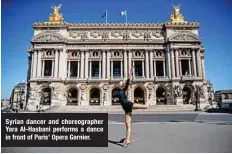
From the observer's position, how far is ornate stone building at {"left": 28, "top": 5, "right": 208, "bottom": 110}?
47.0m

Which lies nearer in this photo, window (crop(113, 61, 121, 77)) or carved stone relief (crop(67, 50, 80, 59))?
carved stone relief (crop(67, 50, 80, 59))

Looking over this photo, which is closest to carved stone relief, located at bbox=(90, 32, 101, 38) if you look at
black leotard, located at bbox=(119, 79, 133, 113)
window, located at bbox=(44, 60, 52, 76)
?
window, located at bbox=(44, 60, 52, 76)

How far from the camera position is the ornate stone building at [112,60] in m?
47.0

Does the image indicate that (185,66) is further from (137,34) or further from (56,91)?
(56,91)

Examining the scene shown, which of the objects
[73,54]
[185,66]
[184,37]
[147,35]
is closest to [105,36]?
[73,54]

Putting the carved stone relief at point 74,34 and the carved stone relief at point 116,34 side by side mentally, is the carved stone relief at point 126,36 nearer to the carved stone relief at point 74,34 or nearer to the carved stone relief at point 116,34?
the carved stone relief at point 116,34

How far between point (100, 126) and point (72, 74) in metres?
50.8

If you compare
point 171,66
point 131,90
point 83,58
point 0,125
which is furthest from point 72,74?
point 0,125

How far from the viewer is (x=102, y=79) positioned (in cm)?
4766

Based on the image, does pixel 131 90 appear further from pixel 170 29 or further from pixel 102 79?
pixel 170 29

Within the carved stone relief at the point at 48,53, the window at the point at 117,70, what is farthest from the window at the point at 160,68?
the carved stone relief at the point at 48,53

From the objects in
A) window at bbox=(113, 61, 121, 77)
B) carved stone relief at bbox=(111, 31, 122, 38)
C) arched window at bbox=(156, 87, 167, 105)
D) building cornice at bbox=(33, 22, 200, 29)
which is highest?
building cornice at bbox=(33, 22, 200, 29)

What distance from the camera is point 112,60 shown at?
163 ft

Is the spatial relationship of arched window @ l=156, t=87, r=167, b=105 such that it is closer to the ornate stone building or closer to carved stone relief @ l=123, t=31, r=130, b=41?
the ornate stone building
